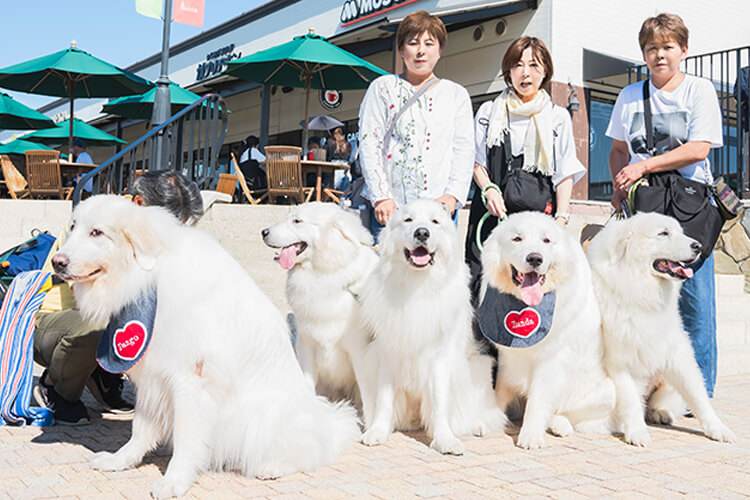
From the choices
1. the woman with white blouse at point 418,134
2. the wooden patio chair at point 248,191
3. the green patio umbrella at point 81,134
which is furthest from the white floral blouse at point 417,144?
the green patio umbrella at point 81,134

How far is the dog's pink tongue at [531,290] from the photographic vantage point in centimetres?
347

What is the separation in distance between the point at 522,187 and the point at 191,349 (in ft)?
7.73

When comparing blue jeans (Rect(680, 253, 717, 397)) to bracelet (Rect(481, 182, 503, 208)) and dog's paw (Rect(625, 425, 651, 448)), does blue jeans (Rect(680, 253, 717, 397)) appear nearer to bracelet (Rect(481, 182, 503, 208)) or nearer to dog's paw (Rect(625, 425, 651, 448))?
dog's paw (Rect(625, 425, 651, 448))

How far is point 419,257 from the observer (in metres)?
3.35

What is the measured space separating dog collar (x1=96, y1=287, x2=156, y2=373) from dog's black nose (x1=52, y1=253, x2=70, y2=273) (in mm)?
301

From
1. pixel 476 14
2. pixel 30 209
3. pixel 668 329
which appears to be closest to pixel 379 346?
pixel 668 329

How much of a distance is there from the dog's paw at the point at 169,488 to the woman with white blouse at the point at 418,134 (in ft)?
6.31

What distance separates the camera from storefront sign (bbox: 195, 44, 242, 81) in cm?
2030

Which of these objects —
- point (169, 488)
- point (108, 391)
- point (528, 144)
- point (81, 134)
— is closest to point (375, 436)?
point (169, 488)

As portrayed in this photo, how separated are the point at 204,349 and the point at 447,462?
1.38 meters

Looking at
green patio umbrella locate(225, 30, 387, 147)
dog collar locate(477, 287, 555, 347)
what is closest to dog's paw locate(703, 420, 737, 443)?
dog collar locate(477, 287, 555, 347)

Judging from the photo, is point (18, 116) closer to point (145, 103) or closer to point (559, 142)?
point (145, 103)

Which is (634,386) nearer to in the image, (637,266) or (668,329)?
(668,329)

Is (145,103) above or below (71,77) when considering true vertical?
above
